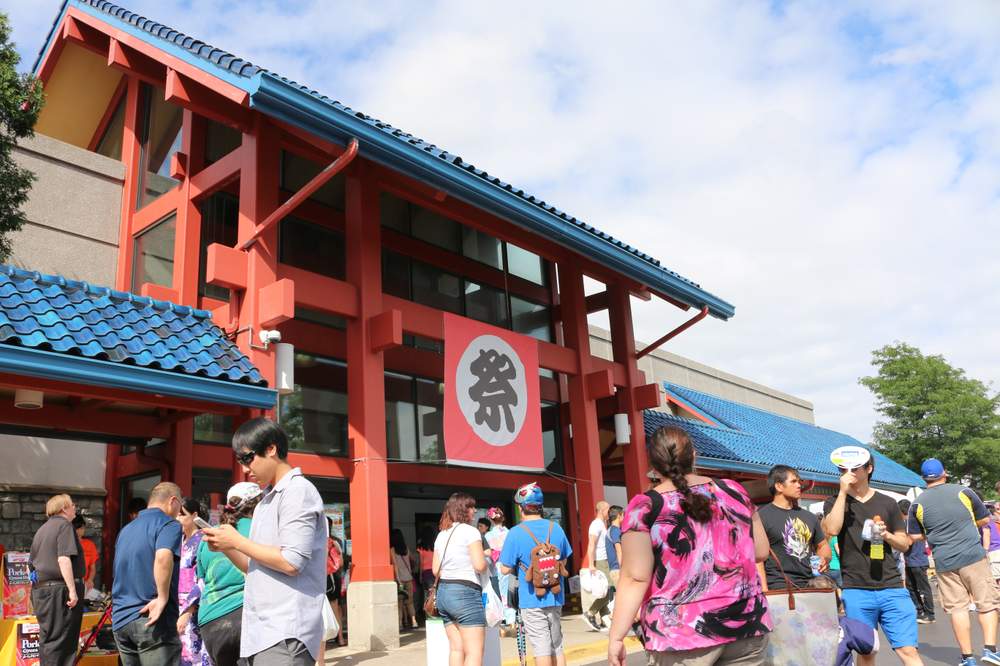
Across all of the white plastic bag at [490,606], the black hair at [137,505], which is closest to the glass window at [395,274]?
the black hair at [137,505]

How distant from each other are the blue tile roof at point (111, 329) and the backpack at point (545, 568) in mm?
3696

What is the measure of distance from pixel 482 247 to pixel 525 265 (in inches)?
46.8

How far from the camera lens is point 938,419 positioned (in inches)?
1561

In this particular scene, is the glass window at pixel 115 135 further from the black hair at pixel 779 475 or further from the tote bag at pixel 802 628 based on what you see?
the tote bag at pixel 802 628

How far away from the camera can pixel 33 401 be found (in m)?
8.25

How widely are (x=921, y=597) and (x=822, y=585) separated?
8229 millimetres

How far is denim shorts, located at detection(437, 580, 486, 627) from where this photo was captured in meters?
6.66

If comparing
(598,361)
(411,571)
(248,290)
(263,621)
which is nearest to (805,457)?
(598,361)

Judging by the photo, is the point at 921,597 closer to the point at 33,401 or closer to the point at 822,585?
the point at 822,585

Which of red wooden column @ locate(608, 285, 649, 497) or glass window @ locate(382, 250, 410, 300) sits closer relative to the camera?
glass window @ locate(382, 250, 410, 300)

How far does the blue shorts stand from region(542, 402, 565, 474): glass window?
10207 mm

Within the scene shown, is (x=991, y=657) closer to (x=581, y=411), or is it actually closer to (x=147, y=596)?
(x=147, y=596)

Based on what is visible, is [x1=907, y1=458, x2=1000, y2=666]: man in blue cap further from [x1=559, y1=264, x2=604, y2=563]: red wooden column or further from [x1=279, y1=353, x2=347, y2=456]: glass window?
[x1=279, y1=353, x2=347, y2=456]: glass window

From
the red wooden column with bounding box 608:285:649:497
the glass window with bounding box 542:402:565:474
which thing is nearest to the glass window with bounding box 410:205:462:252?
the red wooden column with bounding box 608:285:649:497
